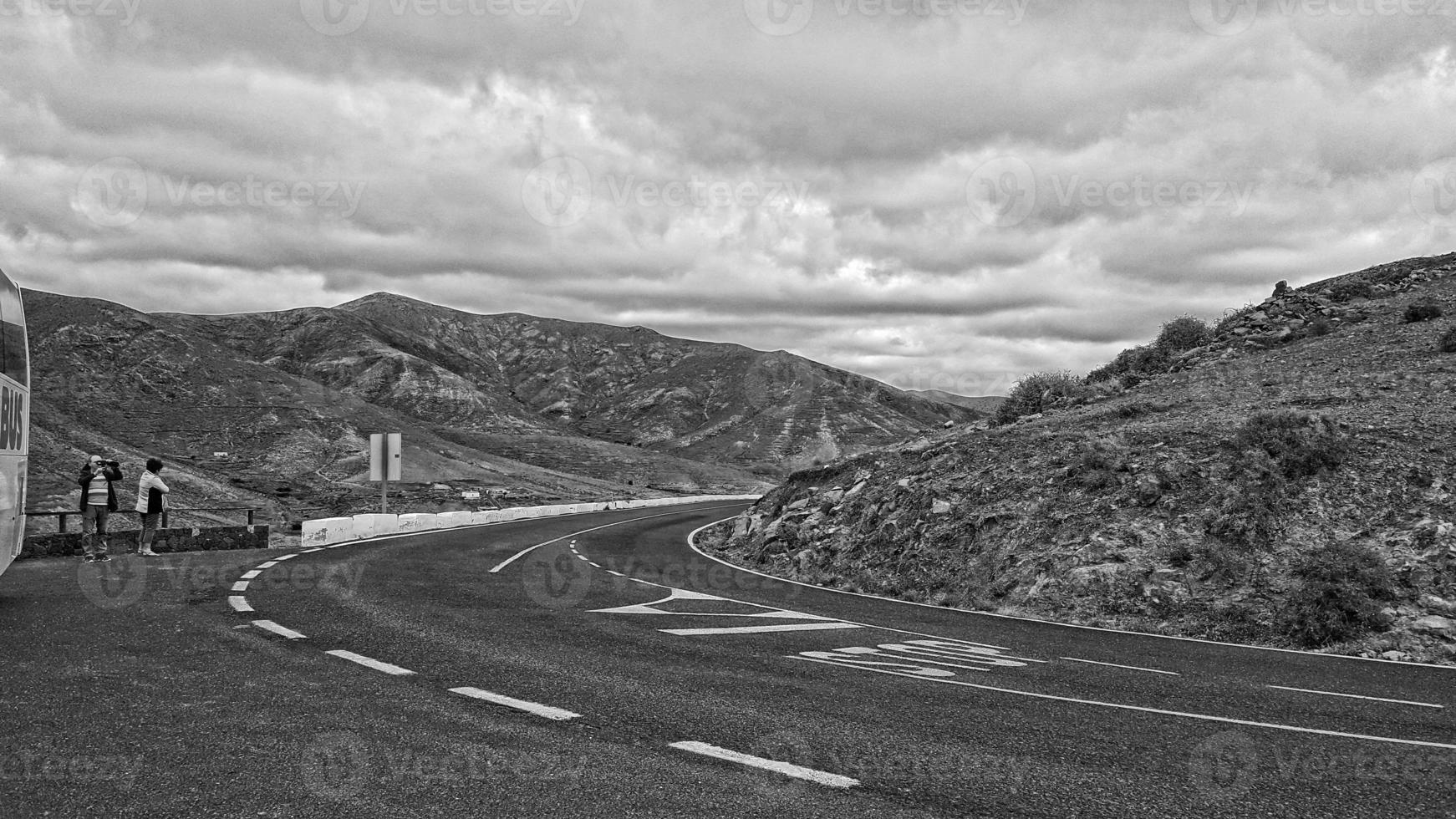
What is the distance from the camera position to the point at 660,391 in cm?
18912

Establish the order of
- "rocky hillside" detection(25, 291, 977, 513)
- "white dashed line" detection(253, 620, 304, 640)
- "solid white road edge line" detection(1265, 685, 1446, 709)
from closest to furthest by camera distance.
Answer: "solid white road edge line" detection(1265, 685, 1446, 709) → "white dashed line" detection(253, 620, 304, 640) → "rocky hillside" detection(25, 291, 977, 513)

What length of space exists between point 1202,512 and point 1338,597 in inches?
133

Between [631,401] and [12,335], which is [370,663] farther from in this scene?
[631,401]

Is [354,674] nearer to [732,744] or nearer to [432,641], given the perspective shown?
[432,641]

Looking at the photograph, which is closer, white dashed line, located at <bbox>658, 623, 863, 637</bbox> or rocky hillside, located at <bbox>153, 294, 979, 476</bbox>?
white dashed line, located at <bbox>658, 623, 863, 637</bbox>

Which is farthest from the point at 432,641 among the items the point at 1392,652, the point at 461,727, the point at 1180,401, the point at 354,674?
the point at 1180,401

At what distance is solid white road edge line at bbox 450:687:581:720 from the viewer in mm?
5934

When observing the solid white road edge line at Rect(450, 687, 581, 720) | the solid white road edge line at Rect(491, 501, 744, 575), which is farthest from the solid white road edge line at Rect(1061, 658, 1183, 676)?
the solid white road edge line at Rect(491, 501, 744, 575)

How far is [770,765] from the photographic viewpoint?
16.4ft

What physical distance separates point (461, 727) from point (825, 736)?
228cm

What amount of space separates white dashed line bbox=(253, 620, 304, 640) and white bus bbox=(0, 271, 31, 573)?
298 cm

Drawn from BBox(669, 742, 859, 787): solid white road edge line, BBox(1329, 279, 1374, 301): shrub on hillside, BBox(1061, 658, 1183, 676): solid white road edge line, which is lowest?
BBox(1061, 658, 1183, 676): solid white road edge line

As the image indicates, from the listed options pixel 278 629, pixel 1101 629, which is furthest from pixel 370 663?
pixel 1101 629

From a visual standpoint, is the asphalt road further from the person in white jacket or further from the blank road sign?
the blank road sign
